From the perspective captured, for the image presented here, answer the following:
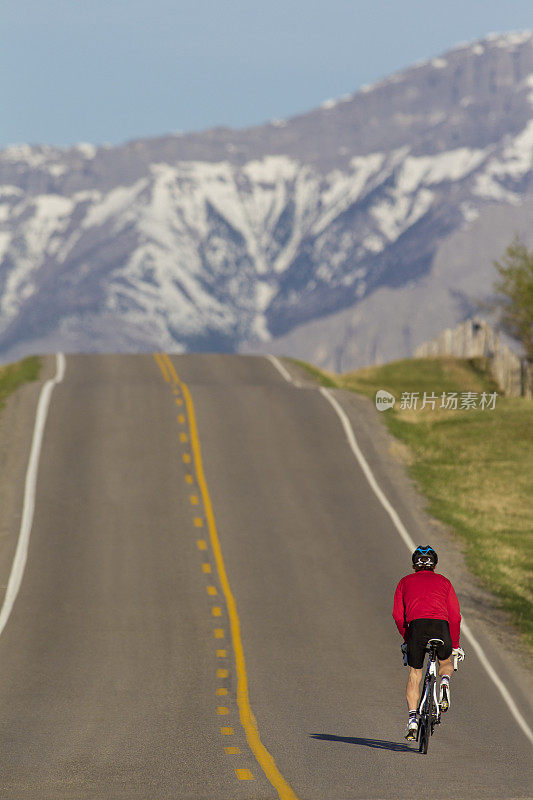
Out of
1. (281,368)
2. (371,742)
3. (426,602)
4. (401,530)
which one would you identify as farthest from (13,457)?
(426,602)

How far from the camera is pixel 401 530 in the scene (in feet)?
102

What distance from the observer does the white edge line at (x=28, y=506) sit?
24612 millimetres

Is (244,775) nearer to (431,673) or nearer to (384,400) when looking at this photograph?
(431,673)

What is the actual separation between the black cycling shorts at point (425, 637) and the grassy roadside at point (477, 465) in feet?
30.4

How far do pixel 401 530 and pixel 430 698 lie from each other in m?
17.2

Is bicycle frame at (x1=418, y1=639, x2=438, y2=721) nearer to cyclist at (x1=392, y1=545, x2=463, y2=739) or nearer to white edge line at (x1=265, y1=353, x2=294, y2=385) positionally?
cyclist at (x1=392, y1=545, x2=463, y2=739)

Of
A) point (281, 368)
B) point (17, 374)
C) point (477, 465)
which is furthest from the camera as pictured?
point (281, 368)

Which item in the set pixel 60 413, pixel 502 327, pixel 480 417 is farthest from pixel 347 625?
pixel 502 327

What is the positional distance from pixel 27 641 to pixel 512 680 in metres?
8.18

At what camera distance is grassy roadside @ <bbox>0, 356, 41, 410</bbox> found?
47.0m

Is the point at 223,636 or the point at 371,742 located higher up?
the point at 223,636

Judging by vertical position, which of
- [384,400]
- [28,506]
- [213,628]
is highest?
[384,400]

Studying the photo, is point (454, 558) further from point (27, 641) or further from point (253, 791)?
point (253, 791)

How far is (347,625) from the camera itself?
2303 cm
